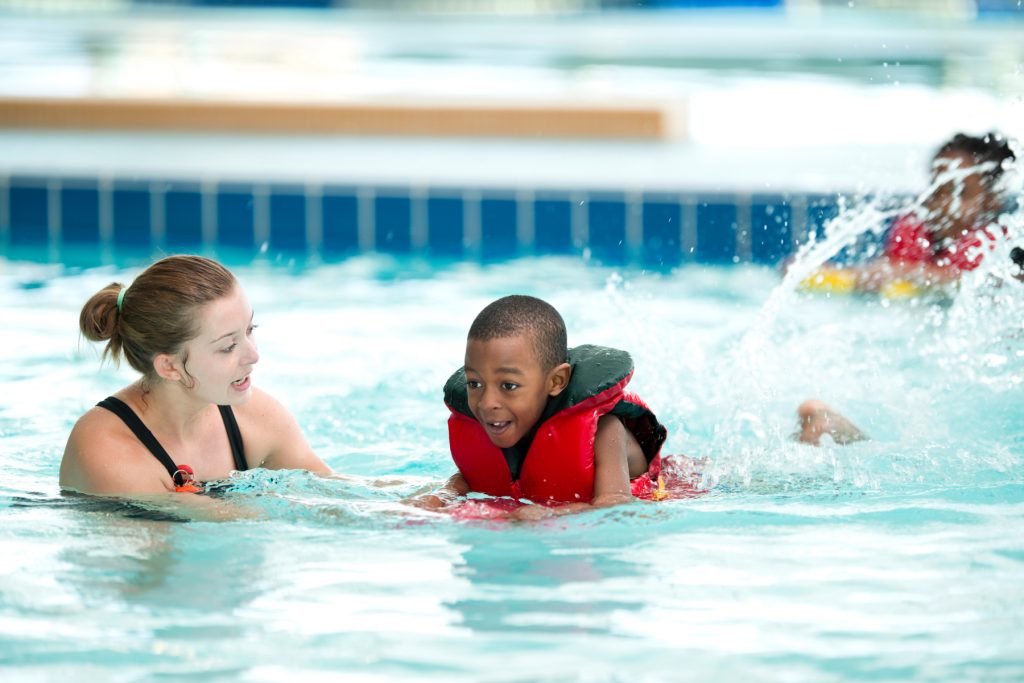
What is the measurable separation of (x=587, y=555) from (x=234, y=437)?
47.0 inches

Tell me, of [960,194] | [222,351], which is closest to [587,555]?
[222,351]

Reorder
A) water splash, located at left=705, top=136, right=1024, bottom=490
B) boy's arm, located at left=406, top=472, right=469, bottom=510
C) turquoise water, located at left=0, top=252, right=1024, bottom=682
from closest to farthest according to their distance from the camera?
turquoise water, located at left=0, top=252, right=1024, bottom=682 < boy's arm, located at left=406, top=472, right=469, bottom=510 < water splash, located at left=705, top=136, right=1024, bottom=490

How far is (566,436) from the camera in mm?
3643

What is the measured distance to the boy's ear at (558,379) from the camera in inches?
145

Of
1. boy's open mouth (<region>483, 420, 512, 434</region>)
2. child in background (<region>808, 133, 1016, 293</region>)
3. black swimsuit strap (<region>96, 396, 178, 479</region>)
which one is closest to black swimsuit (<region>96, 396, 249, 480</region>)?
black swimsuit strap (<region>96, 396, 178, 479</region>)

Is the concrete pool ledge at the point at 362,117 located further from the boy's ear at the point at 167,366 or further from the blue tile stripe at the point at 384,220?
the boy's ear at the point at 167,366

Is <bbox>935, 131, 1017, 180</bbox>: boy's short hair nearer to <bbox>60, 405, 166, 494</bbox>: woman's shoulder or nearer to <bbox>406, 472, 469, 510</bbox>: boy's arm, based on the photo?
<bbox>406, 472, 469, 510</bbox>: boy's arm

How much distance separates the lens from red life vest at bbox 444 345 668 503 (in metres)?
3.65

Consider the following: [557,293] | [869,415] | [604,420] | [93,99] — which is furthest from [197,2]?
[604,420]

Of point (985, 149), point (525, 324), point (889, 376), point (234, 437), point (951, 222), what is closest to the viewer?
point (525, 324)

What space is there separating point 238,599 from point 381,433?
2.21 meters

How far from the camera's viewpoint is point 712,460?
4.34 metres

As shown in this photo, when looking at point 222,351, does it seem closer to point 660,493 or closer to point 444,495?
point 444,495

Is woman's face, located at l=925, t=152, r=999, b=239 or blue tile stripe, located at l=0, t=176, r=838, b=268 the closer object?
woman's face, located at l=925, t=152, r=999, b=239
